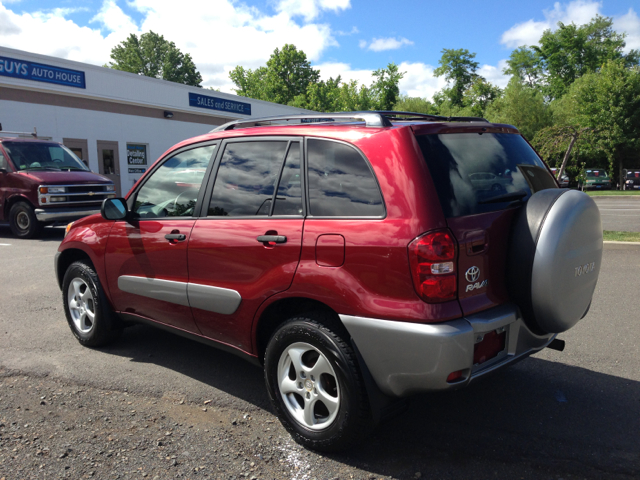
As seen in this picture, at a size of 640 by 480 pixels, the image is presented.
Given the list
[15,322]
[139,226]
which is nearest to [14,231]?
[15,322]

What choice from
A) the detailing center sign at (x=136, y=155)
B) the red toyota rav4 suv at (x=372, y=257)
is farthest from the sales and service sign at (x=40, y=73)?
the red toyota rav4 suv at (x=372, y=257)

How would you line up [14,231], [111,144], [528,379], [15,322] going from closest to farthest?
1. [528,379]
2. [15,322]
3. [14,231]
4. [111,144]

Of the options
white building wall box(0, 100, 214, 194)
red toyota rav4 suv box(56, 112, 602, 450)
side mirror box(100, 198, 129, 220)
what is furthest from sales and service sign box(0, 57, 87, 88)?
red toyota rav4 suv box(56, 112, 602, 450)

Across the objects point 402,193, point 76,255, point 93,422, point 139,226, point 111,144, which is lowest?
point 93,422

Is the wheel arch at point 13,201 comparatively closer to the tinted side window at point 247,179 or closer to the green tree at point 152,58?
the tinted side window at point 247,179

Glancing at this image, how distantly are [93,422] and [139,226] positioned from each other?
1435mm

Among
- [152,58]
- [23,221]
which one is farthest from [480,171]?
[152,58]

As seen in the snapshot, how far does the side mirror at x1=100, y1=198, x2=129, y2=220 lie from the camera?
404 cm

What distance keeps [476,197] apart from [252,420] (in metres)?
1.93

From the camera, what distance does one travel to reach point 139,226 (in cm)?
406

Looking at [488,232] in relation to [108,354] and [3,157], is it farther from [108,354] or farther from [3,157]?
[3,157]

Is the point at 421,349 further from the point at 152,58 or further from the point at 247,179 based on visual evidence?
the point at 152,58

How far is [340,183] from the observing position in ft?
9.67

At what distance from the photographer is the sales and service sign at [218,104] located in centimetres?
2864
